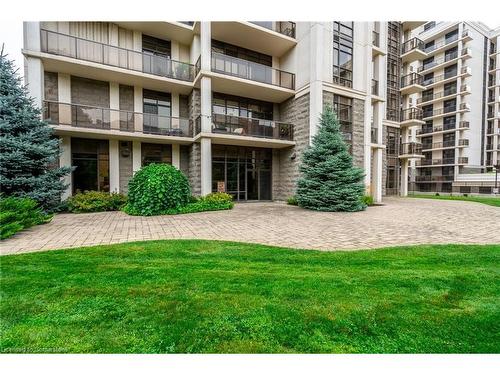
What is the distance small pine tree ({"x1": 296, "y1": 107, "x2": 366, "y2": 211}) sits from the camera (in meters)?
12.4

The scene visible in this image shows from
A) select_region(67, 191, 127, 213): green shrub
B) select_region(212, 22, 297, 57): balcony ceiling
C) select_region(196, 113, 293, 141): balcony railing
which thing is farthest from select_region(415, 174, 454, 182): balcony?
select_region(67, 191, 127, 213): green shrub

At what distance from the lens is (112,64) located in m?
13.3

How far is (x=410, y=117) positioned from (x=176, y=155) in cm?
2399

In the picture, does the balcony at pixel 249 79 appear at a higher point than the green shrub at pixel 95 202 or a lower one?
higher

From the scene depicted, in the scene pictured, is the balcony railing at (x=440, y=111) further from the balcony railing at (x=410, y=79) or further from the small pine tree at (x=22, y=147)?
the small pine tree at (x=22, y=147)

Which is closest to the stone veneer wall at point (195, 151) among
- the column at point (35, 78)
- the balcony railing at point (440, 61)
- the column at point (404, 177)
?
the column at point (35, 78)

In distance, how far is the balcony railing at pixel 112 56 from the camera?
479 inches

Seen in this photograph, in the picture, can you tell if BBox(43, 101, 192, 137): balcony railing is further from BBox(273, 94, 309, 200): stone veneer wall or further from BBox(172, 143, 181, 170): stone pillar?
BBox(273, 94, 309, 200): stone veneer wall

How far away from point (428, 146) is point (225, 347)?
5032 centimetres

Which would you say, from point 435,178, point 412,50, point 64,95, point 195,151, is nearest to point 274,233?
point 195,151

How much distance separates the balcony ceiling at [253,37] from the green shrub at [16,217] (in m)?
12.7

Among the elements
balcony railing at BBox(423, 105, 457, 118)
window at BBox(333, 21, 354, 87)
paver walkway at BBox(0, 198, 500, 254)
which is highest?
balcony railing at BBox(423, 105, 457, 118)

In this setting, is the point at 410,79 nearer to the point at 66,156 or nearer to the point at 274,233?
the point at 274,233

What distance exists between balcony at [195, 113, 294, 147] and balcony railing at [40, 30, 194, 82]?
10.4 feet
